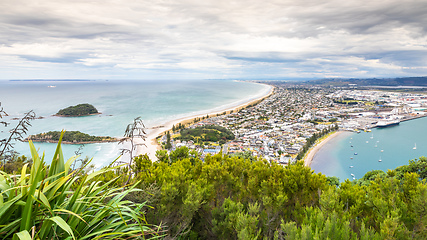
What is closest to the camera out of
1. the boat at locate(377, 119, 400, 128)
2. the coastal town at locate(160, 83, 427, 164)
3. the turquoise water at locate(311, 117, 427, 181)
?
the turquoise water at locate(311, 117, 427, 181)

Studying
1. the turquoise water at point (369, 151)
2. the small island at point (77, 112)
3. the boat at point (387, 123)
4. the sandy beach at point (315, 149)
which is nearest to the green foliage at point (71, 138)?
the small island at point (77, 112)

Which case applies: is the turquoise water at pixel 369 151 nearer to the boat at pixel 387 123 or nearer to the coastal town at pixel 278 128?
the boat at pixel 387 123

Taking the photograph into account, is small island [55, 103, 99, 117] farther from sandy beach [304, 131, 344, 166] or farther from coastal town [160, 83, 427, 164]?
sandy beach [304, 131, 344, 166]

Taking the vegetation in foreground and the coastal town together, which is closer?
the coastal town

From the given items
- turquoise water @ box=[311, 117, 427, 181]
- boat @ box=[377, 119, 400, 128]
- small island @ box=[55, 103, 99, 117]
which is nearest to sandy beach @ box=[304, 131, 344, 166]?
turquoise water @ box=[311, 117, 427, 181]

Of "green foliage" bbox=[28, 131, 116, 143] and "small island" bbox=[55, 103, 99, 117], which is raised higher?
"small island" bbox=[55, 103, 99, 117]

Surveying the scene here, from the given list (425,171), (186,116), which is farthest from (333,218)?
(186,116)

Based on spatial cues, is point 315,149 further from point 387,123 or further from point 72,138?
point 72,138

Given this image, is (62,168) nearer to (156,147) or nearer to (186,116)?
(156,147)

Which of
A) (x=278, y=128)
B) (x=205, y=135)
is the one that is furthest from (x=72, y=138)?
(x=278, y=128)
